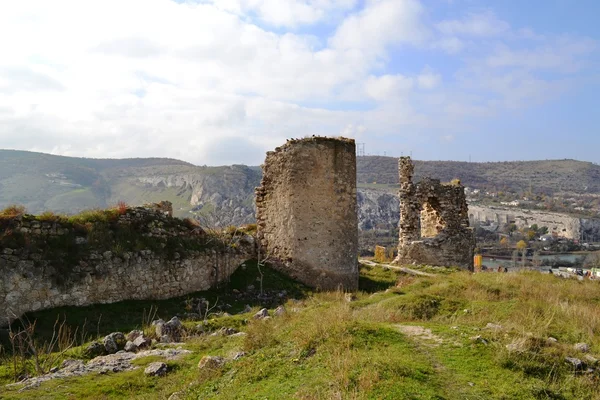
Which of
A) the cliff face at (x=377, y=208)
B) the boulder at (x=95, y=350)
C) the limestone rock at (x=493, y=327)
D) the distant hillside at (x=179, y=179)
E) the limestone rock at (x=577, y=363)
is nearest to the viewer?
the limestone rock at (x=577, y=363)

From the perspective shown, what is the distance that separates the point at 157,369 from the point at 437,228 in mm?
16806

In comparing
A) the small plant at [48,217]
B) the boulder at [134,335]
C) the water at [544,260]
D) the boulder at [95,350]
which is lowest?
the water at [544,260]

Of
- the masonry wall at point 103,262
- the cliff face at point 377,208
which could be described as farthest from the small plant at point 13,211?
the cliff face at point 377,208

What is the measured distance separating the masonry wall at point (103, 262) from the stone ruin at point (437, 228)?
885 cm

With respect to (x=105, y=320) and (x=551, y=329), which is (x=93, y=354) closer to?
(x=105, y=320)

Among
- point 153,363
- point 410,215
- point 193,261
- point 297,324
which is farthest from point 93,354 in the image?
point 410,215

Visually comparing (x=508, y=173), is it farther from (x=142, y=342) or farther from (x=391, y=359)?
(x=391, y=359)

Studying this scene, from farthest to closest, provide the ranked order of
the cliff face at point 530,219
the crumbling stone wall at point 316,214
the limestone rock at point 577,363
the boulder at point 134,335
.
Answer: the cliff face at point 530,219, the crumbling stone wall at point 316,214, the boulder at point 134,335, the limestone rock at point 577,363

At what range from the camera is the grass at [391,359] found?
5848mm

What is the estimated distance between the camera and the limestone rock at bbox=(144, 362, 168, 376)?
7312 millimetres

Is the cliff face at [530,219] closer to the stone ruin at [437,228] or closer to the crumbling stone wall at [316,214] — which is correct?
the stone ruin at [437,228]

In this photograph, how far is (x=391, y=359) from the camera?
249 inches

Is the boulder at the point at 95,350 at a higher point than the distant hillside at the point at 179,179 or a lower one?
lower

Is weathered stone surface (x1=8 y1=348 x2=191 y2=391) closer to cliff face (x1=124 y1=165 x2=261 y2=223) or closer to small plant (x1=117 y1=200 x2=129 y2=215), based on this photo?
small plant (x1=117 y1=200 x2=129 y2=215)
